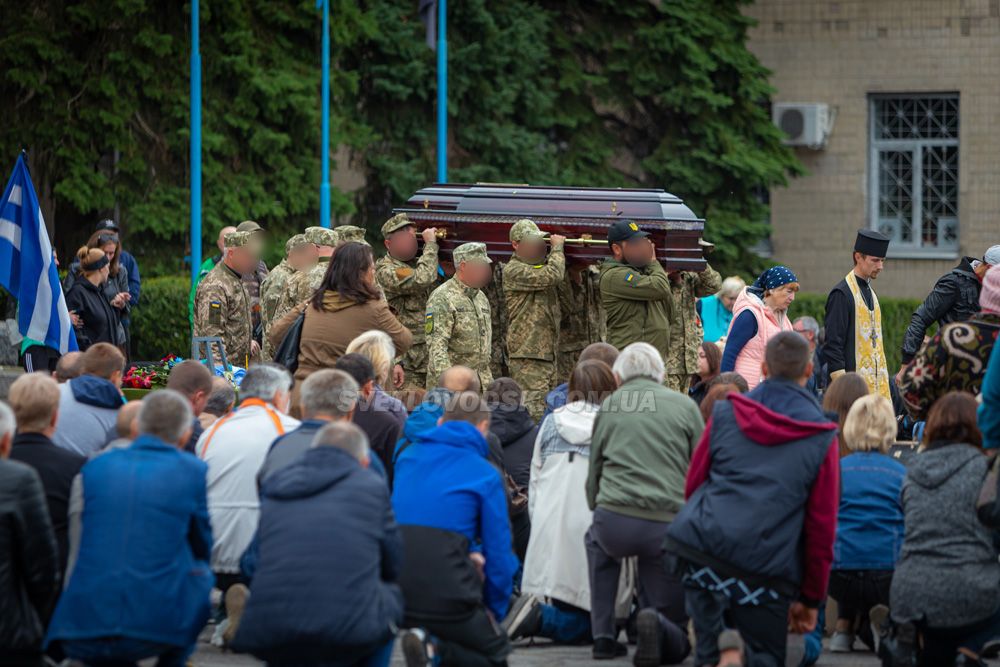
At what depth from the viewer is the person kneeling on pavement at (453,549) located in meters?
7.21

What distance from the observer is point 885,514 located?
8.38 m

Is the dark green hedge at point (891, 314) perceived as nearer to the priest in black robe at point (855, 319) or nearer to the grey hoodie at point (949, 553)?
the priest in black robe at point (855, 319)

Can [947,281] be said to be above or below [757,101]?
below

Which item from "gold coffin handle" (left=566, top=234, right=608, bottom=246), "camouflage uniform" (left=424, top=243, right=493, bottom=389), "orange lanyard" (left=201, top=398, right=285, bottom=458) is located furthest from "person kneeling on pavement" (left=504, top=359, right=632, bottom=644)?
"gold coffin handle" (left=566, top=234, right=608, bottom=246)

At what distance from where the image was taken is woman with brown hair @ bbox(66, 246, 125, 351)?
14.4m

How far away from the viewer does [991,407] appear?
282 inches

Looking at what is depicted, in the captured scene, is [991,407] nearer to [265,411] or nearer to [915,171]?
[265,411]

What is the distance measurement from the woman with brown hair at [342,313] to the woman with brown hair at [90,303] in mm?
5129

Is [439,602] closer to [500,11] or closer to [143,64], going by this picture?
[143,64]

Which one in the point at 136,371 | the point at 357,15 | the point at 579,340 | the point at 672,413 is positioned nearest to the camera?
the point at 672,413

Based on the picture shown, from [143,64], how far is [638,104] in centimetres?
802

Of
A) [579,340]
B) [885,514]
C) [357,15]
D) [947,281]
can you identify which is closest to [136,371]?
[579,340]

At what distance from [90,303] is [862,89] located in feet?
48.0

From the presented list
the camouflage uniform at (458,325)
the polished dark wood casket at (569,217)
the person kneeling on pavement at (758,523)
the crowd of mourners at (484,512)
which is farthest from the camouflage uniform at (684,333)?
the person kneeling on pavement at (758,523)
